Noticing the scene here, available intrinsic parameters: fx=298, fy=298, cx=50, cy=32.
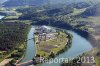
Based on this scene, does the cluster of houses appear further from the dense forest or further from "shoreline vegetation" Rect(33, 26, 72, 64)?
the dense forest

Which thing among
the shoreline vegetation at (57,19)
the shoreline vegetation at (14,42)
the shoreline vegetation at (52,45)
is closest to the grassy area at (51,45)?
the shoreline vegetation at (52,45)

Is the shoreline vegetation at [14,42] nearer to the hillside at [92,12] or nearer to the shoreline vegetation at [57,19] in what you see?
the shoreline vegetation at [57,19]

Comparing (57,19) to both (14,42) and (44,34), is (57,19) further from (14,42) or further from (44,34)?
(14,42)

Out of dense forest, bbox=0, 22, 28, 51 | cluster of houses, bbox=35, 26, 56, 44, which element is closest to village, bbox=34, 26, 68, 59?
cluster of houses, bbox=35, 26, 56, 44

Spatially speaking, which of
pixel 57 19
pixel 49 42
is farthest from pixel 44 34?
pixel 57 19

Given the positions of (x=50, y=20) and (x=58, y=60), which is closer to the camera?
(x=58, y=60)

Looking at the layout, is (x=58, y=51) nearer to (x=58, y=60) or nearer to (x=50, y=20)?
(x=58, y=60)

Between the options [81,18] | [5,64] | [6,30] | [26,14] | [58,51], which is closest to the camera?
[5,64]

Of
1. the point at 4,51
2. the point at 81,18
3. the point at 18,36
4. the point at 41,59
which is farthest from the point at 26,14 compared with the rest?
the point at 41,59
